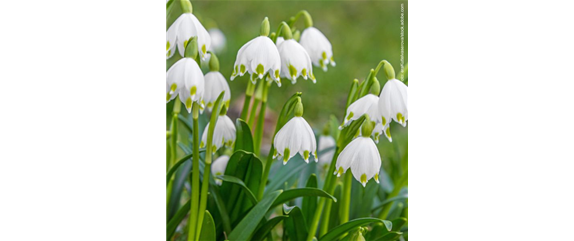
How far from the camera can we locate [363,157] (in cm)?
92

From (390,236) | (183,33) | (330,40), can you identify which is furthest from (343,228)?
(330,40)

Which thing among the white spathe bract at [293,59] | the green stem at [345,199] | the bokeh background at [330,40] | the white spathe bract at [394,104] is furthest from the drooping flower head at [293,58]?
the bokeh background at [330,40]

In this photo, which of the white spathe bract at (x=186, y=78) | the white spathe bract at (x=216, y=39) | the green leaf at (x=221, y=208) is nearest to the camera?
the white spathe bract at (x=186, y=78)

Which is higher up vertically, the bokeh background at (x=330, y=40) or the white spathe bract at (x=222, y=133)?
the bokeh background at (x=330, y=40)

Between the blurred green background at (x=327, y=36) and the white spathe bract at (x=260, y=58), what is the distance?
3.92 ft

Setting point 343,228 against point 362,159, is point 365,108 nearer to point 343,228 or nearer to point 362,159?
point 362,159

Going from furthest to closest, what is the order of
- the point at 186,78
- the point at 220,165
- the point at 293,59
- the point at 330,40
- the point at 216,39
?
the point at 330,40 → the point at 216,39 → the point at 220,165 → the point at 293,59 → the point at 186,78

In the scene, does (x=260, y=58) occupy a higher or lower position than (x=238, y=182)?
higher

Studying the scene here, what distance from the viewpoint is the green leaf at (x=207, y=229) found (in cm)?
99

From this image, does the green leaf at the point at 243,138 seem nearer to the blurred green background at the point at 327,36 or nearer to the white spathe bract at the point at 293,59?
the white spathe bract at the point at 293,59

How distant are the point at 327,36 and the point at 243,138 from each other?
1591 millimetres
